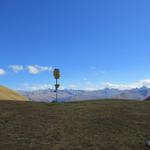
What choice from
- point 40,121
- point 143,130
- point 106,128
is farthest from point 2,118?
point 143,130

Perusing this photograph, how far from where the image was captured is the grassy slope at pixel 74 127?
25625 millimetres

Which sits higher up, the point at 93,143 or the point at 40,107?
the point at 40,107

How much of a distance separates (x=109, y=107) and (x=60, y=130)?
12149 mm

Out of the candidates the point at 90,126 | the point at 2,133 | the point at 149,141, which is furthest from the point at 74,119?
the point at 149,141

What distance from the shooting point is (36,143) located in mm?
25906

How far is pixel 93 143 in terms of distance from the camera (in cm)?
2584

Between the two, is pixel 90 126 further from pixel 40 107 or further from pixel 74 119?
pixel 40 107

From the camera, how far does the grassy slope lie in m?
25.6

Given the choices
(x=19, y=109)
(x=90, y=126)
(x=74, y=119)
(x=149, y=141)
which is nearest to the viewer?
(x=149, y=141)

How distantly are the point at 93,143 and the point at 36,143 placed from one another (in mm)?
4328

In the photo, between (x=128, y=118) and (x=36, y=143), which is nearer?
(x=36, y=143)

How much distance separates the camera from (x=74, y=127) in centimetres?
3045

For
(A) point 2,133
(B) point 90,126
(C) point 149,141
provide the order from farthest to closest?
(B) point 90,126 < (A) point 2,133 < (C) point 149,141

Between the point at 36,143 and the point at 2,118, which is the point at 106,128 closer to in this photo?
the point at 36,143
